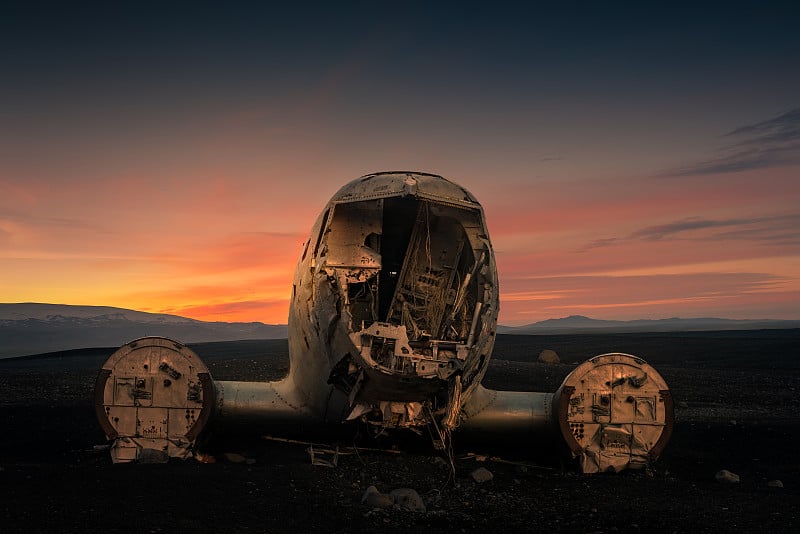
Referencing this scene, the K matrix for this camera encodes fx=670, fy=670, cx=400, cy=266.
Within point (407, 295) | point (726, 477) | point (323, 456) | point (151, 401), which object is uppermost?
point (407, 295)

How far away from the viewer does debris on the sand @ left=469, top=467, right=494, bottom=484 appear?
991 centimetres

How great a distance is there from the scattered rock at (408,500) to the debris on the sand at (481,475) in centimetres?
150

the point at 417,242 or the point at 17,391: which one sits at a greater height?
the point at 417,242

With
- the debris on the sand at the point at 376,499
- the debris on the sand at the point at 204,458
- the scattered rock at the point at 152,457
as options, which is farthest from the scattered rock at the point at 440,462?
the scattered rock at the point at 152,457

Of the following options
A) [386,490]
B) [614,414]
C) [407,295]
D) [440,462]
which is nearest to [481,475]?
[440,462]

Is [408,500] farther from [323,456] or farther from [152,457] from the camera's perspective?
[152,457]

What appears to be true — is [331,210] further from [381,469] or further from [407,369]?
[381,469]

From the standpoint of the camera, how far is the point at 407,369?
8453mm

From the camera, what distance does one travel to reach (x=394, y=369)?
27.9 feet

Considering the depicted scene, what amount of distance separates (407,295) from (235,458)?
419 cm

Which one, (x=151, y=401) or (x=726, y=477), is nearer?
(x=726, y=477)

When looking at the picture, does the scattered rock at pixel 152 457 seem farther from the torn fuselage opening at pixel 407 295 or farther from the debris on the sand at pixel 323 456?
the torn fuselage opening at pixel 407 295

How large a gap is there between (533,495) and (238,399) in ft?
17.8

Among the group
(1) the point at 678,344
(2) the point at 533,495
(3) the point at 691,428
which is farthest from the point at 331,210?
(1) the point at 678,344
